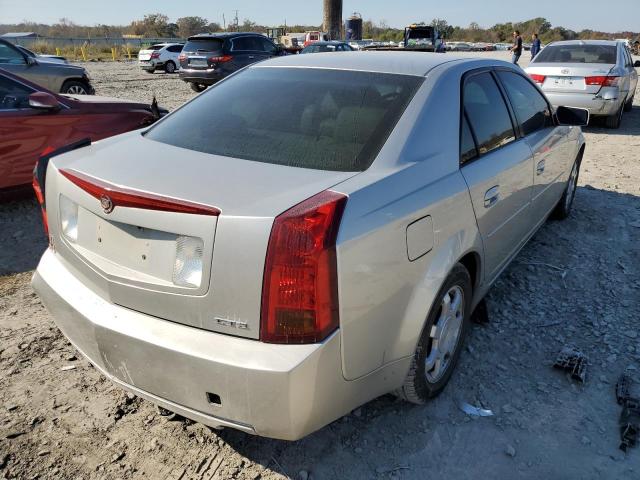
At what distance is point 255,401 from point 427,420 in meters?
1.09

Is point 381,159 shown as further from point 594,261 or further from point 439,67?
point 594,261

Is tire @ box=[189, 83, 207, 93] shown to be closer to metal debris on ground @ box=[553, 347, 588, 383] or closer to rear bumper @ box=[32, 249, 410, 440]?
metal debris on ground @ box=[553, 347, 588, 383]

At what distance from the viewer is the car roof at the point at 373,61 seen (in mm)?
2834

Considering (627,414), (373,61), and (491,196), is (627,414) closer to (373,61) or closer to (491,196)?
(491,196)

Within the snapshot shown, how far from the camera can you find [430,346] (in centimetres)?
259

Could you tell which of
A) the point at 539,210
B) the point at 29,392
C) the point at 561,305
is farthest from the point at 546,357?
the point at 29,392

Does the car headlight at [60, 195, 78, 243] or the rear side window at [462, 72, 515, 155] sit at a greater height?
the rear side window at [462, 72, 515, 155]

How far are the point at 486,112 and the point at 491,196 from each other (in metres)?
0.53

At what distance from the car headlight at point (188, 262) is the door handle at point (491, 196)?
1579 mm

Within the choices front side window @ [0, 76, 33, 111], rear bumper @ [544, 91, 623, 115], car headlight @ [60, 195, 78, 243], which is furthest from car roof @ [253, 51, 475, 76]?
rear bumper @ [544, 91, 623, 115]

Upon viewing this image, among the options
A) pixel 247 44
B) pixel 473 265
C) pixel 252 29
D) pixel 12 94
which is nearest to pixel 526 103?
pixel 473 265

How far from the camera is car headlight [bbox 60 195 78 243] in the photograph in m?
2.31

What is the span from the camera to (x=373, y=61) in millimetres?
3006

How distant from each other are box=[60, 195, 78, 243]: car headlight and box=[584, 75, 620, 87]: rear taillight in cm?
948
